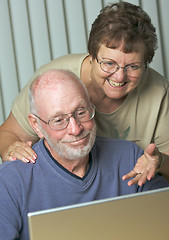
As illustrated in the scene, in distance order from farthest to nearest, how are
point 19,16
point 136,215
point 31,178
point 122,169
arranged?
point 19,16, point 122,169, point 31,178, point 136,215

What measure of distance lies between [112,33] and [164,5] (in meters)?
1.25

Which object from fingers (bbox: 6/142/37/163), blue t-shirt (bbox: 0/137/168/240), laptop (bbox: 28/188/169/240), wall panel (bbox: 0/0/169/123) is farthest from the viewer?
wall panel (bbox: 0/0/169/123)

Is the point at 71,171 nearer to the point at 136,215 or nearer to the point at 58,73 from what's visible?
the point at 58,73

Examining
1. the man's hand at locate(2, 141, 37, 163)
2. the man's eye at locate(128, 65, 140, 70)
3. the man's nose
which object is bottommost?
the man's hand at locate(2, 141, 37, 163)

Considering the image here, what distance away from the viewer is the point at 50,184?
1.37 meters

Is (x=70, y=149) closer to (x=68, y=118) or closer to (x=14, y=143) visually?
(x=68, y=118)

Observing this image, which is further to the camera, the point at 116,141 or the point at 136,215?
the point at 116,141

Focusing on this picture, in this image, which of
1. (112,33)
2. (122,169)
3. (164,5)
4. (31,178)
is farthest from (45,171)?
(164,5)

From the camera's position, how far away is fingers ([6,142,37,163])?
140 centimetres

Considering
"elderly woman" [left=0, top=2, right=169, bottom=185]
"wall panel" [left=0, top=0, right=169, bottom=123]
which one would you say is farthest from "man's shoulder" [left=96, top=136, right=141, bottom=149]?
"wall panel" [left=0, top=0, right=169, bottom=123]

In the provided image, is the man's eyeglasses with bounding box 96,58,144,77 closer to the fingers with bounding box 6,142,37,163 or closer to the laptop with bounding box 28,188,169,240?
the fingers with bounding box 6,142,37,163

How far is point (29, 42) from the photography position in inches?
105

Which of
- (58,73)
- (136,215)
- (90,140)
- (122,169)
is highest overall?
(58,73)

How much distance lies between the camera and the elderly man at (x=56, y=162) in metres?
1.32
